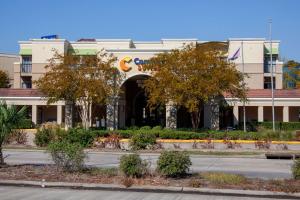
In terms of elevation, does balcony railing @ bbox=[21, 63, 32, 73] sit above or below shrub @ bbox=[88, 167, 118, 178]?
above

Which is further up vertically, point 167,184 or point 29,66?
point 29,66

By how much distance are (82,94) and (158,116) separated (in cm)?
2155

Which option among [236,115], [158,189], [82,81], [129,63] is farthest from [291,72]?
[158,189]

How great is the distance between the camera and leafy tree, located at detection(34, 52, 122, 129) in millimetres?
43875

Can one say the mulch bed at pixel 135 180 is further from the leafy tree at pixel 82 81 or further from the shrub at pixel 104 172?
the leafy tree at pixel 82 81

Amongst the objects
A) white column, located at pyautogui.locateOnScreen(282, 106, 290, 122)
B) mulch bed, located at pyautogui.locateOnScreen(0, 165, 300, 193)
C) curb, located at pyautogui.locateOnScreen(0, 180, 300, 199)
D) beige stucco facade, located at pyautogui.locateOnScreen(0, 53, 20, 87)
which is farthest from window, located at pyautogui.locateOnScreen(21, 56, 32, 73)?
curb, located at pyautogui.locateOnScreen(0, 180, 300, 199)

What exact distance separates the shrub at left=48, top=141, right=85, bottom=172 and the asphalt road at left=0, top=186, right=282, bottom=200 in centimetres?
196

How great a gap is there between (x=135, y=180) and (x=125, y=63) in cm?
3668

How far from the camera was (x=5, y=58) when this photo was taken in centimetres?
9150

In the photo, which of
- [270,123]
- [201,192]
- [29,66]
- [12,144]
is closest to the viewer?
[201,192]

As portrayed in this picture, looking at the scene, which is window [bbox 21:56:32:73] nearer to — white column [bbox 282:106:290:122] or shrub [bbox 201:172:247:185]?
white column [bbox 282:106:290:122]

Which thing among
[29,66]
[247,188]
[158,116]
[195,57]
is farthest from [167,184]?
[29,66]

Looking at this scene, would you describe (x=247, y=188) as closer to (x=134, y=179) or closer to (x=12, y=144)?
(x=134, y=179)

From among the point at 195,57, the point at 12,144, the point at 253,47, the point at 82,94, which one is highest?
the point at 253,47
